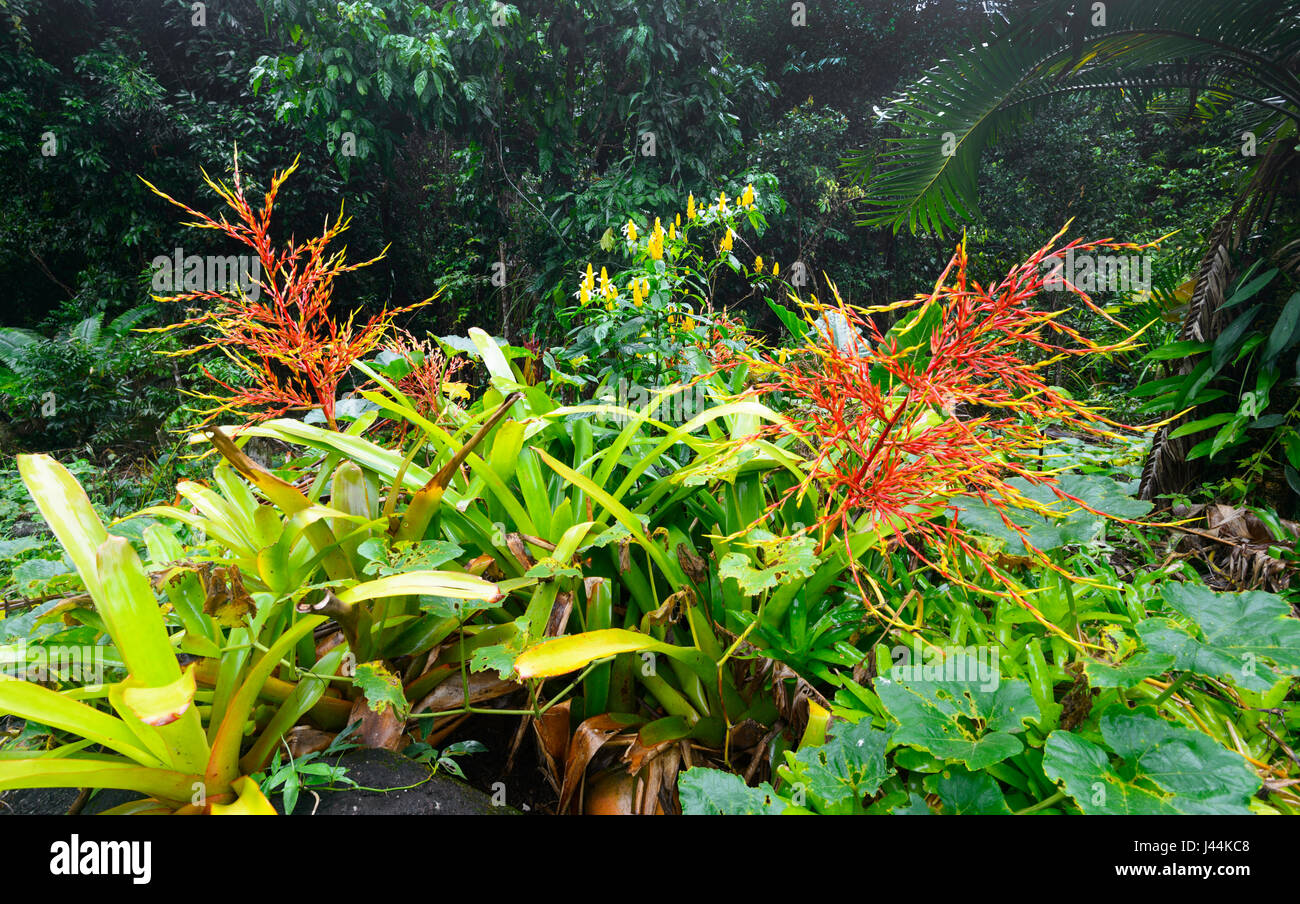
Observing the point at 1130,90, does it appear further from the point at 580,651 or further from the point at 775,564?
the point at 580,651

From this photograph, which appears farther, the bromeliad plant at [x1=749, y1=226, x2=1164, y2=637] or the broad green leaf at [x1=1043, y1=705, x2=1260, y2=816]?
the bromeliad plant at [x1=749, y1=226, x2=1164, y2=637]

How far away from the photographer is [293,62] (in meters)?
5.14

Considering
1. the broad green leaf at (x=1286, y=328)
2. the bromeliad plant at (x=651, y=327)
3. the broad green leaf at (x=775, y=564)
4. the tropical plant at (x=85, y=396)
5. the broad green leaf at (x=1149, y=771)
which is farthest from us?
the tropical plant at (x=85, y=396)

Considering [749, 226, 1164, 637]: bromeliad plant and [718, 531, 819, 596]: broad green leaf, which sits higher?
[749, 226, 1164, 637]: bromeliad plant

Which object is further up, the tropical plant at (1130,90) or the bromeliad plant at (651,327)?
the tropical plant at (1130,90)

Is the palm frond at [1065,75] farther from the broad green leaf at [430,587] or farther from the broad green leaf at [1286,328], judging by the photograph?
the broad green leaf at [430,587]

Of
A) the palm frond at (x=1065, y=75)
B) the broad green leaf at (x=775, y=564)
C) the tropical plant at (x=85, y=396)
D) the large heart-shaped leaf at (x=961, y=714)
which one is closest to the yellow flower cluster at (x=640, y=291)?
the broad green leaf at (x=775, y=564)

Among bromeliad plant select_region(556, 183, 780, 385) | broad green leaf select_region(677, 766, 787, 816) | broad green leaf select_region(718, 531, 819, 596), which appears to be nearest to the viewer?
broad green leaf select_region(677, 766, 787, 816)

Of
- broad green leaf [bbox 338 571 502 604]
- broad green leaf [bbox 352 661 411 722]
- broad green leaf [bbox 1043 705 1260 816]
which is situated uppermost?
broad green leaf [bbox 338 571 502 604]

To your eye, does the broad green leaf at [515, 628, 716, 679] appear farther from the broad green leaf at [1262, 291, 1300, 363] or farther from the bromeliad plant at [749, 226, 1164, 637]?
the broad green leaf at [1262, 291, 1300, 363]

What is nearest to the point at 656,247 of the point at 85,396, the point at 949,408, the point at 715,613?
the point at 715,613

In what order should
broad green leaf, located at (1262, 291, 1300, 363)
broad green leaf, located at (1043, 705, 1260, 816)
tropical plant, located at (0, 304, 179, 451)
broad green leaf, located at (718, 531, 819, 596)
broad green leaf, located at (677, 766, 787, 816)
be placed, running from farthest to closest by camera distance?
tropical plant, located at (0, 304, 179, 451) < broad green leaf, located at (1262, 291, 1300, 363) < broad green leaf, located at (718, 531, 819, 596) < broad green leaf, located at (677, 766, 787, 816) < broad green leaf, located at (1043, 705, 1260, 816)

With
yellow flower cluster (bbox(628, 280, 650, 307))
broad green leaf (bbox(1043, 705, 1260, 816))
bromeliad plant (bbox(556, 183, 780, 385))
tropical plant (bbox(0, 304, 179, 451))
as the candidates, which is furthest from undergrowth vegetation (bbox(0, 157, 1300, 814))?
tropical plant (bbox(0, 304, 179, 451))
